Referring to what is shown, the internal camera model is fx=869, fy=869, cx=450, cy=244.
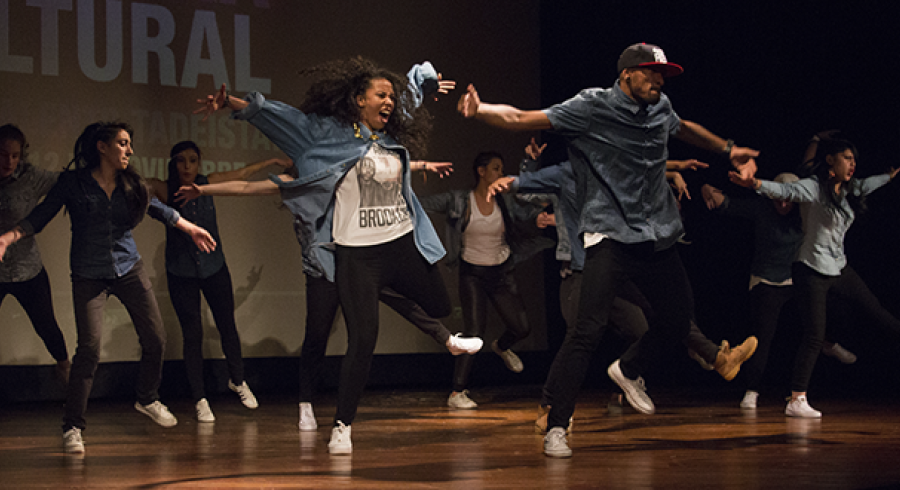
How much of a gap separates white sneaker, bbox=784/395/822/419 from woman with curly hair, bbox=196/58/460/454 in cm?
257

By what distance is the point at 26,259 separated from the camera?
515 cm

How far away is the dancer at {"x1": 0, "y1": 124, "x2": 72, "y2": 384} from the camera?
16.8ft

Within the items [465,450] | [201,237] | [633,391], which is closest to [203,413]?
[201,237]

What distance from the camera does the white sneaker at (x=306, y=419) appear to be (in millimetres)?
4758

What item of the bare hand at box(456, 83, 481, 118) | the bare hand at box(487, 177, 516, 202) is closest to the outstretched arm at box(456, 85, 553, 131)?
the bare hand at box(456, 83, 481, 118)

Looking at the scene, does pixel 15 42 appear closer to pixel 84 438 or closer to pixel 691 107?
pixel 84 438

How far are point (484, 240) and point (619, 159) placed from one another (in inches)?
99.8

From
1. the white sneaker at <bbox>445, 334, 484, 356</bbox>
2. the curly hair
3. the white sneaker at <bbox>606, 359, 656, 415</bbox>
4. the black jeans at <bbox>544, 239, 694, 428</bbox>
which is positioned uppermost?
the curly hair

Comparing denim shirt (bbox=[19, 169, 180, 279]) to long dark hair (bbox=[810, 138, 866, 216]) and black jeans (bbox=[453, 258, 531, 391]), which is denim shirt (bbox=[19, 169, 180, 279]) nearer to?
black jeans (bbox=[453, 258, 531, 391])

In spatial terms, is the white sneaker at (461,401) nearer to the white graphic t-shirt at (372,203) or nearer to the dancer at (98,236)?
the dancer at (98,236)

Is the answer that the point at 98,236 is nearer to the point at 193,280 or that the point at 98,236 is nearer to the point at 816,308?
the point at 193,280

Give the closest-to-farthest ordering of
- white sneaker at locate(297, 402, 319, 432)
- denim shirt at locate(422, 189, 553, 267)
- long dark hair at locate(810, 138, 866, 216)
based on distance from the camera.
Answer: white sneaker at locate(297, 402, 319, 432)
long dark hair at locate(810, 138, 866, 216)
denim shirt at locate(422, 189, 553, 267)

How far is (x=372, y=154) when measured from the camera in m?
3.80

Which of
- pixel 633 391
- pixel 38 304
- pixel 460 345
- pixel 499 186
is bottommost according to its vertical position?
→ pixel 633 391
